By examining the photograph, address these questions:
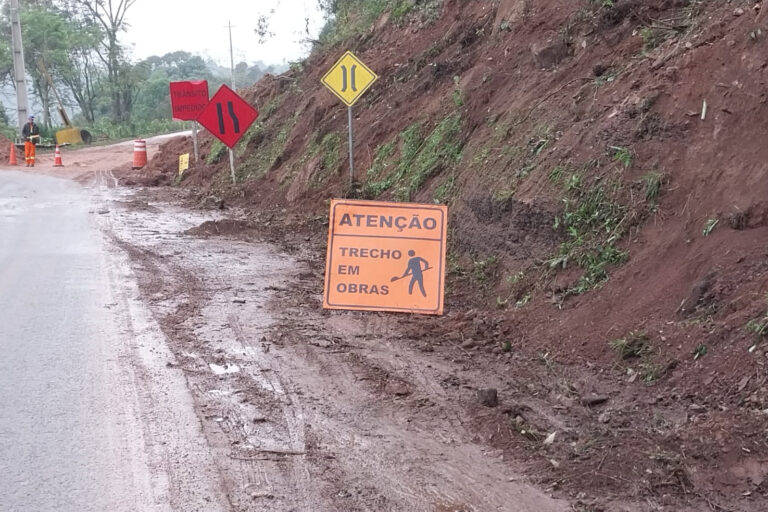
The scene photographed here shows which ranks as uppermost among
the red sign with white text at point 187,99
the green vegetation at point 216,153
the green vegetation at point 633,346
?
the red sign with white text at point 187,99

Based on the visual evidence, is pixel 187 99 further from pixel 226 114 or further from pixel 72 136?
pixel 72 136

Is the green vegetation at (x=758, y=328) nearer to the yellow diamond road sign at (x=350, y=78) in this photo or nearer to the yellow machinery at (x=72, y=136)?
the yellow diamond road sign at (x=350, y=78)

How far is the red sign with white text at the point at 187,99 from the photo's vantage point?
1920 cm

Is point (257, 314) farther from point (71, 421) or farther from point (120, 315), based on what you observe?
point (71, 421)

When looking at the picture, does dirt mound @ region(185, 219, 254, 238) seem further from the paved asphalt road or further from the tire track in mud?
the paved asphalt road

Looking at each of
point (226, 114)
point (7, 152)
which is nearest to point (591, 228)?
point (226, 114)

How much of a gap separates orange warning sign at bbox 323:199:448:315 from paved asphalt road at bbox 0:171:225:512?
6.29 ft

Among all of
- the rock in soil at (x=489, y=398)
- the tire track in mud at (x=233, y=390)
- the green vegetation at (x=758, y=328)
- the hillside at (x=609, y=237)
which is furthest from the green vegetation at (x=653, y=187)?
the tire track in mud at (x=233, y=390)

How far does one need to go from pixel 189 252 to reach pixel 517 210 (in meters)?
5.07

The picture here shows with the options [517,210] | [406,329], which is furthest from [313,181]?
[406,329]

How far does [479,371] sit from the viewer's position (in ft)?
19.9

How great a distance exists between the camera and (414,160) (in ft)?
40.6

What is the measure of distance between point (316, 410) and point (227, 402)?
2.14 ft

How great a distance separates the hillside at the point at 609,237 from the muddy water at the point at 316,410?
1.19 ft
